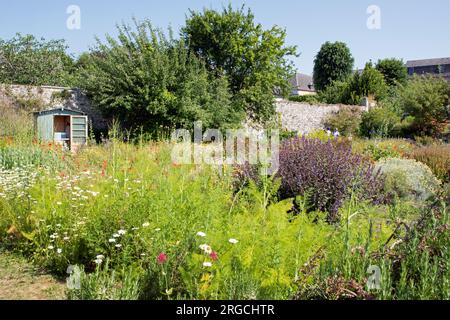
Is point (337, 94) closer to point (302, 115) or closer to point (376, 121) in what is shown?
point (302, 115)

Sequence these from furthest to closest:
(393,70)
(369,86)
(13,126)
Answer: (393,70)
(369,86)
(13,126)

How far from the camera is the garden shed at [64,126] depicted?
12.5 m

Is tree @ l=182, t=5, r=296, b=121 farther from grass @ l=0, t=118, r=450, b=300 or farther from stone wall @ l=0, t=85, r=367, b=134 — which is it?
grass @ l=0, t=118, r=450, b=300

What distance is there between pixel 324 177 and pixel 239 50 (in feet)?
43.1

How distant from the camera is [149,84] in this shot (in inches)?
557

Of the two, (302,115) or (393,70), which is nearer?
(302,115)

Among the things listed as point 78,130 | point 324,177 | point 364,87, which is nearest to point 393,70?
point 364,87

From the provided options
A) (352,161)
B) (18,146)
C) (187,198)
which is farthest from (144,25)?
(187,198)

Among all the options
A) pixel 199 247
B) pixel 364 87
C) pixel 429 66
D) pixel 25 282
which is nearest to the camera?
pixel 199 247

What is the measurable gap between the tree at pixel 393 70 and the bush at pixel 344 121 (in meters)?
14.4

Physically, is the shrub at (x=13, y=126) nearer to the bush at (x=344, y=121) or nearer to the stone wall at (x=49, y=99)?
the stone wall at (x=49, y=99)

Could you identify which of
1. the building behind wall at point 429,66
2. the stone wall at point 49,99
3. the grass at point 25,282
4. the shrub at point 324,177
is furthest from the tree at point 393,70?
the building behind wall at point 429,66

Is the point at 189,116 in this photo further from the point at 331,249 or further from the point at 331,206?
the point at 331,249

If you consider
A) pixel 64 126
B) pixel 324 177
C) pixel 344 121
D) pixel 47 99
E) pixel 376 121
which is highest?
pixel 47 99
